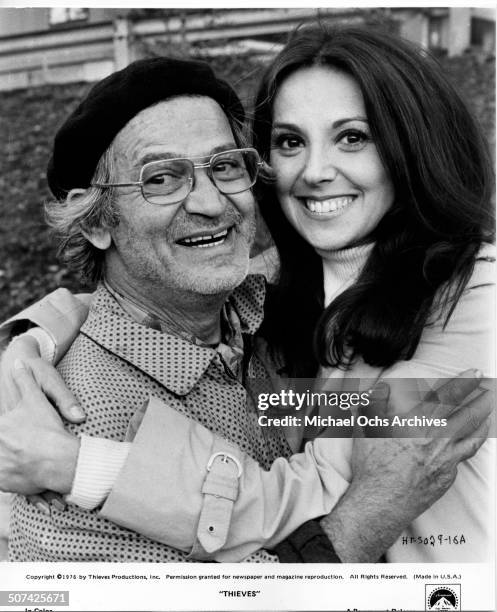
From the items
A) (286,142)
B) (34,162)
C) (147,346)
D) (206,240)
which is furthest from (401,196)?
(34,162)

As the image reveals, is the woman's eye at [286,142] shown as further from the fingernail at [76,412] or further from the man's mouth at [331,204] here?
the fingernail at [76,412]

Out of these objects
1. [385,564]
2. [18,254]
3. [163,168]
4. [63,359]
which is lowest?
[385,564]

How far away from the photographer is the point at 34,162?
3.52 m

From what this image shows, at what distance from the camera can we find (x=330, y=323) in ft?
9.16

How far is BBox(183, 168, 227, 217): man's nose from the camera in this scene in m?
2.59

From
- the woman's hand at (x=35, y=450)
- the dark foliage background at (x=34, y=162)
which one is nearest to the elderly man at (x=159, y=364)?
the woman's hand at (x=35, y=450)

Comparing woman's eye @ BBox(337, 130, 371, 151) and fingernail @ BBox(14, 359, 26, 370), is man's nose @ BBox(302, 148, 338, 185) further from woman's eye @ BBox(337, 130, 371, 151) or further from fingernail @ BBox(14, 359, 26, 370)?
fingernail @ BBox(14, 359, 26, 370)

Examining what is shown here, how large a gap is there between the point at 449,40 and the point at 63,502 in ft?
7.21

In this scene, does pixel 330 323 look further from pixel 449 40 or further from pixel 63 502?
pixel 449 40

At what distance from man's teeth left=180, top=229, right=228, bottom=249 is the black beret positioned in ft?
1.21

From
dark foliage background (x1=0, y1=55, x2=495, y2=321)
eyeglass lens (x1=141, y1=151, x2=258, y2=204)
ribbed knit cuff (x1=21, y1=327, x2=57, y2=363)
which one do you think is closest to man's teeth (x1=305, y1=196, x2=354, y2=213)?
eyeglass lens (x1=141, y1=151, x2=258, y2=204)

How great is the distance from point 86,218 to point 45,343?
1.33 feet

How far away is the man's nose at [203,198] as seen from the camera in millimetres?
2586

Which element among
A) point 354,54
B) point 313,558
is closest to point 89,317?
point 313,558
